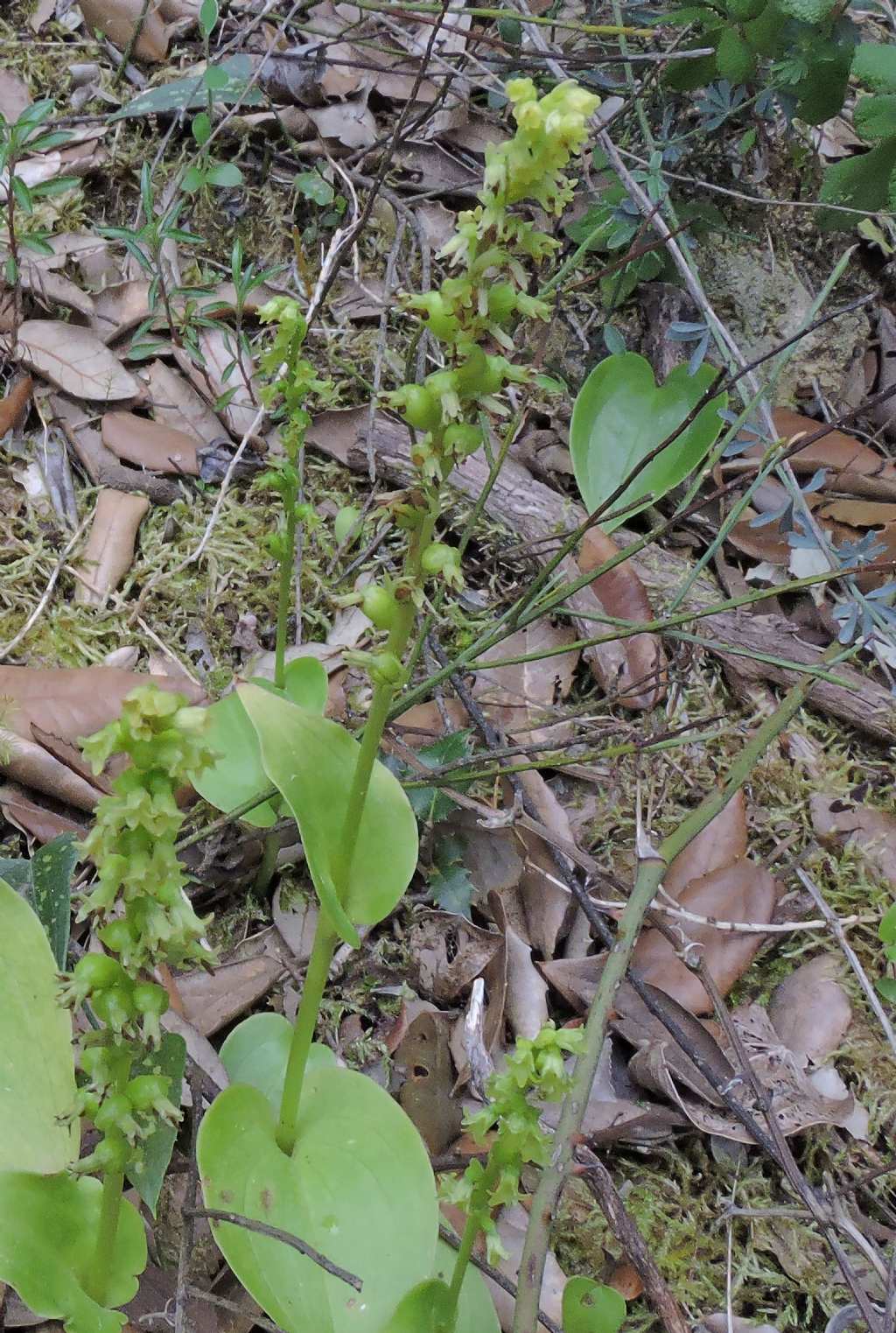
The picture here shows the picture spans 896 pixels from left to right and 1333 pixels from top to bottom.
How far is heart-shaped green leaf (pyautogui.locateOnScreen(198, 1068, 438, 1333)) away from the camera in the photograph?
110 cm

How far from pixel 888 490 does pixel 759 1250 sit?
1.64 metres

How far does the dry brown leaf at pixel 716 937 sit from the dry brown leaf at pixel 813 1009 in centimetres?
9

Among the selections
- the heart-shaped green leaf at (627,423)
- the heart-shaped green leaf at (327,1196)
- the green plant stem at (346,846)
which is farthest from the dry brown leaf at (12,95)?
the heart-shaped green leaf at (327,1196)

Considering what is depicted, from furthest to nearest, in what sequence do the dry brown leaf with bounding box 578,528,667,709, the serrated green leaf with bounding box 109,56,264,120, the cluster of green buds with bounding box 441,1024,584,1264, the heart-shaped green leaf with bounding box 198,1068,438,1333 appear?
the serrated green leaf with bounding box 109,56,264,120 → the dry brown leaf with bounding box 578,528,667,709 → the heart-shaped green leaf with bounding box 198,1068,438,1333 → the cluster of green buds with bounding box 441,1024,584,1264

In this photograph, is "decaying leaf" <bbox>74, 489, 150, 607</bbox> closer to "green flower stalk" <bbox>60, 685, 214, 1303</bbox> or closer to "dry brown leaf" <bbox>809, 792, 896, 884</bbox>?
"green flower stalk" <bbox>60, 685, 214, 1303</bbox>

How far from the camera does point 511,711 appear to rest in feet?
6.27

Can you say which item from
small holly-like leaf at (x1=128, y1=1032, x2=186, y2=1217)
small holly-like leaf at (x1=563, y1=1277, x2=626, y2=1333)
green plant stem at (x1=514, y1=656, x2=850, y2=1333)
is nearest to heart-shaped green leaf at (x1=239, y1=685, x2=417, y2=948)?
small holly-like leaf at (x1=128, y1=1032, x2=186, y2=1217)

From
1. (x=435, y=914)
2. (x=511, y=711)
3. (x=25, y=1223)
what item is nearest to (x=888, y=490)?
(x=511, y=711)

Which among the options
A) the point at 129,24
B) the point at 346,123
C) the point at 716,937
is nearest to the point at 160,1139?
the point at 716,937

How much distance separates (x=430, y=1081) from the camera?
4.64ft

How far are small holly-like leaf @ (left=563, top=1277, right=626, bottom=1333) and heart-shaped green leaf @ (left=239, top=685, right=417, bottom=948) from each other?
51 cm

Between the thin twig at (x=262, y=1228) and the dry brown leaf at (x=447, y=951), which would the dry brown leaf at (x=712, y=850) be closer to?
the dry brown leaf at (x=447, y=951)

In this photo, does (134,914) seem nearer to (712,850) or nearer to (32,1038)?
(32,1038)

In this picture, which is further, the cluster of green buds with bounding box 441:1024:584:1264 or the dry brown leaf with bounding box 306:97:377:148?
the dry brown leaf with bounding box 306:97:377:148
